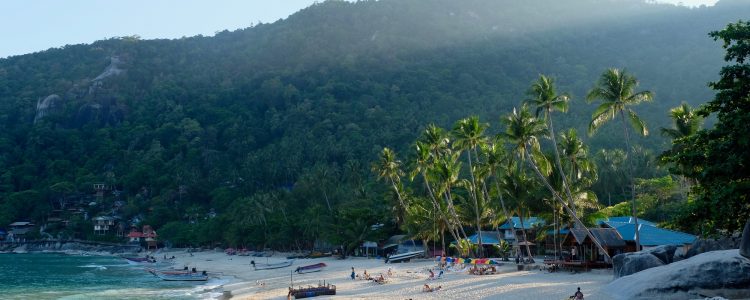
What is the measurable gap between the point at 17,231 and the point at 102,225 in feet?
58.7

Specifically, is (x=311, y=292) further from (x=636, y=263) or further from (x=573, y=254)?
(x=636, y=263)

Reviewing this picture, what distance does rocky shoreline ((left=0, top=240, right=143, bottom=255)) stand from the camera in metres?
110

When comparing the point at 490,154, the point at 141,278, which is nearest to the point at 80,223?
the point at 141,278

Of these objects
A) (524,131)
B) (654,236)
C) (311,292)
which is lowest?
(311,292)

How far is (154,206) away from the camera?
121000mm

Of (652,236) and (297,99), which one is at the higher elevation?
(297,99)

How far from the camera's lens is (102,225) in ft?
392

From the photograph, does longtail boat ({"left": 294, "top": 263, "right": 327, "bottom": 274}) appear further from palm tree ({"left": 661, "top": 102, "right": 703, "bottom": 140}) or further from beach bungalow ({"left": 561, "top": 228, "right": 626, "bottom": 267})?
palm tree ({"left": 661, "top": 102, "right": 703, "bottom": 140})

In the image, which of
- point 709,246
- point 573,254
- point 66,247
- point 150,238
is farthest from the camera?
point 66,247

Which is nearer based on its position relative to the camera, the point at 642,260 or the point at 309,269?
the point at 642,260

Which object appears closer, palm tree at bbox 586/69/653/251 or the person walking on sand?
palm tree at bbox 586/69/653/251

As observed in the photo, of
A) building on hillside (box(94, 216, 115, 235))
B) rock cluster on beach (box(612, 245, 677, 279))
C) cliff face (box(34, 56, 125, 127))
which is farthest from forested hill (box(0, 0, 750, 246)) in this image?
rock cluster on beach (box(612, 245, 677, 279))

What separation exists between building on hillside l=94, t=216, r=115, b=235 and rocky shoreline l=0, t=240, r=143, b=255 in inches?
181

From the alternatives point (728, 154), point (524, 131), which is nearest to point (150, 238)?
point (524, 131)
